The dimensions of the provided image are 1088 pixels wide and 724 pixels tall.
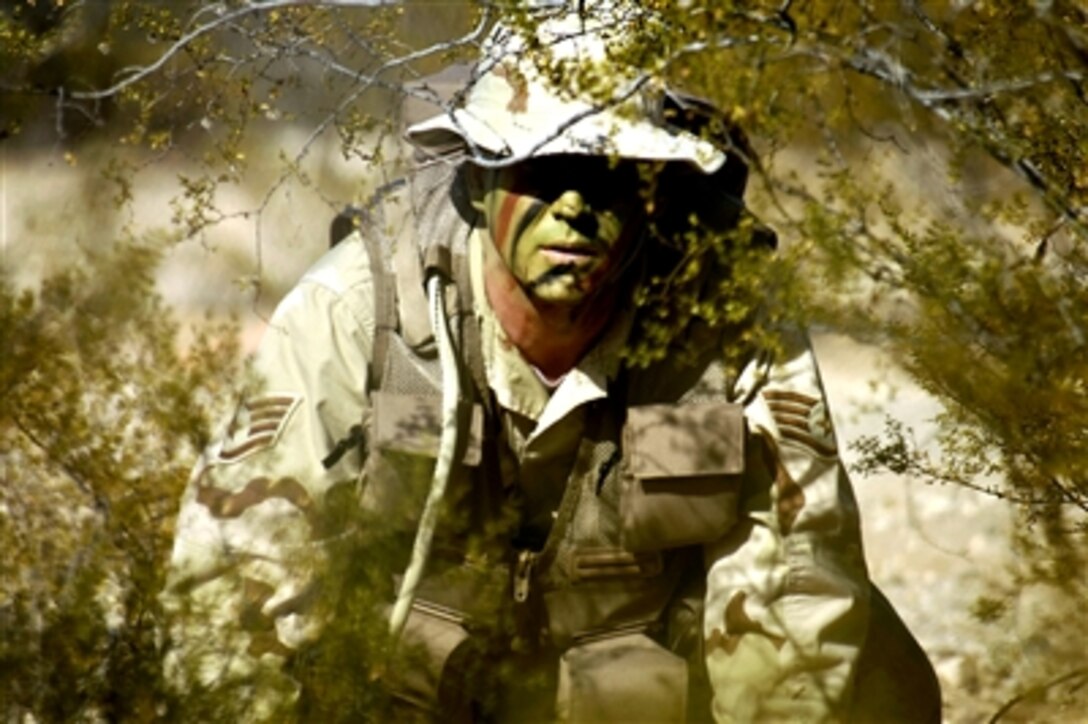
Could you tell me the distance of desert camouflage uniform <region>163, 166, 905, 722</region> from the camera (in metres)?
5.17

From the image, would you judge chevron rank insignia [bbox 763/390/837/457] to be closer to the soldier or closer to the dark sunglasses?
the soldier

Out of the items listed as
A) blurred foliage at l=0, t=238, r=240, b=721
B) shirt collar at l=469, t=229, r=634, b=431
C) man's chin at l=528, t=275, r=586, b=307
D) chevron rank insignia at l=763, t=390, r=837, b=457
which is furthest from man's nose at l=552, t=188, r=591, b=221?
blurred foliage at l=0, t=238, r=240, b=721

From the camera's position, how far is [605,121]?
5.23 meters

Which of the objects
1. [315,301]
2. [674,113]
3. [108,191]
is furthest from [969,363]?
[108,191]

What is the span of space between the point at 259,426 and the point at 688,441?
870 mm

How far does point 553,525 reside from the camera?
5441 millimetres

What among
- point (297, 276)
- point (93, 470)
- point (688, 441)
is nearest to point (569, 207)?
point (688, 441)

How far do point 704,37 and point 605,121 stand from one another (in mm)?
312

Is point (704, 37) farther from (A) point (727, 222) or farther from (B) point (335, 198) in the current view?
(B) point (335, 198)

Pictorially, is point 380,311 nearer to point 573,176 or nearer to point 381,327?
point 381,327

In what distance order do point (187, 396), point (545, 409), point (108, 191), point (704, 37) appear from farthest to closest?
point (108, 191), point (187, 396), point (545, 409), point (704, 37)

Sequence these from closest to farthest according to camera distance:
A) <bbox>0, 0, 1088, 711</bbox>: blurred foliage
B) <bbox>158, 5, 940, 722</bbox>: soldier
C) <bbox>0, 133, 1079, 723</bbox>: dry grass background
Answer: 1. <bbox>0, 0, 1088, 711</bbox>: blurred foliage
2. <bbox>158, 5, 940, 722</bbox>: soldier
3. <bbox>0, 133, 1079, 723</bbox>: dry grass background

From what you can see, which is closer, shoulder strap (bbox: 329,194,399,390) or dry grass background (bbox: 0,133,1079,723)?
shoulder strap (bbox: 329,194,399,390)

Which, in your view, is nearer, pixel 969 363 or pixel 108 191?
pixel 969 363
